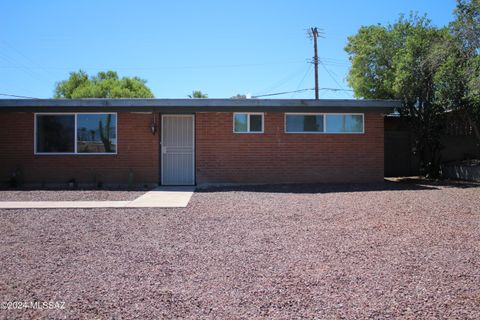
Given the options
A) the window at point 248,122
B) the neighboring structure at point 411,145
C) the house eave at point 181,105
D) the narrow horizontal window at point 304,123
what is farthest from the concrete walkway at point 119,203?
the neighboring structure at point 411,145

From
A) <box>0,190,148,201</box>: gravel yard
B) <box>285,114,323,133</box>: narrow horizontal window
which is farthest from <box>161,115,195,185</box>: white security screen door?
<box>285,114,323,133</box>: narrow horizontal window

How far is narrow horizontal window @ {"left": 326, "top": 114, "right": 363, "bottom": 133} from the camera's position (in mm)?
14086

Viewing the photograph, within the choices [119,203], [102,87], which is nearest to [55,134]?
[119,203]

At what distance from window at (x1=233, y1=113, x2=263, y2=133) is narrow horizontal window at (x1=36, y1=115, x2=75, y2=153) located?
543cm

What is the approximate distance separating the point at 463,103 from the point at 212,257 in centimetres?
1442

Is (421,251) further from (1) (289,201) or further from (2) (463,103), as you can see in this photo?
(2) (463,103)

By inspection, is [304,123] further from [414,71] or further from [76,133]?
[76,133]

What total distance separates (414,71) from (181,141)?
31.0ft

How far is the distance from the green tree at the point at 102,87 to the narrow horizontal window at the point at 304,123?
29.7m

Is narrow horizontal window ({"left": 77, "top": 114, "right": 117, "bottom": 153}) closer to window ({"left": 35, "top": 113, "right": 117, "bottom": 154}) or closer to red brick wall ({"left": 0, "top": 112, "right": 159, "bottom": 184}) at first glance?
window ({"left": 35, "top": 113, "right": 117, "bottom": 154})

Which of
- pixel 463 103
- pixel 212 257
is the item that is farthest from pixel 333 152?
pixel 212 257

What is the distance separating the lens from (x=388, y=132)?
59.7 ft

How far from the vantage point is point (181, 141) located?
46.1 feet

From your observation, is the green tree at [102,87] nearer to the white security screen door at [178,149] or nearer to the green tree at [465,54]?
the white security screen door at [178,149]
